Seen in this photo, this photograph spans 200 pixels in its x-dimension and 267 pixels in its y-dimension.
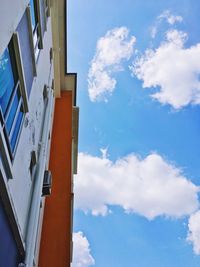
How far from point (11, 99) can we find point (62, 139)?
8.47 meters

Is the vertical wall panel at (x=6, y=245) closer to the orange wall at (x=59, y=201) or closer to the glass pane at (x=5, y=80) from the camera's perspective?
the glass pane at (x=5, y=80)

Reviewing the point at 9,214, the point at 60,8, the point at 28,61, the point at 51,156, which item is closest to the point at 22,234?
the point at 9,214

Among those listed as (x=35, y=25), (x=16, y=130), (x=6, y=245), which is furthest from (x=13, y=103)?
(x=35, y=25)

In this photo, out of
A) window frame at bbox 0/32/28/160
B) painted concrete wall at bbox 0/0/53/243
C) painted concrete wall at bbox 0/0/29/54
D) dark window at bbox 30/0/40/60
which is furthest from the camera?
dark window at bbox 30/0/40/60

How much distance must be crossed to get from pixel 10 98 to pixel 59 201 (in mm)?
7487

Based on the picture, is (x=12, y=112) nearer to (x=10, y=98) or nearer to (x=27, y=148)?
(x=10, y=98)

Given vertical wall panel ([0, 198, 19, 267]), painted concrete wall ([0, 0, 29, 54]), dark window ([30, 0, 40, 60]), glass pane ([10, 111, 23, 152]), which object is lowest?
vertical wall panel ([0, 198, 19, 267])

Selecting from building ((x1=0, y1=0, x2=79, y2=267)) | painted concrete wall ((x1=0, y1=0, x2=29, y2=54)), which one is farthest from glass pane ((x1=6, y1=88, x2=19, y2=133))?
painted concrete wall ((x1=0, y1=0, x2=29, y2=54))

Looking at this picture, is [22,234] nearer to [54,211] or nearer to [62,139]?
[54,211]

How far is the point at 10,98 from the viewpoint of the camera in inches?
243

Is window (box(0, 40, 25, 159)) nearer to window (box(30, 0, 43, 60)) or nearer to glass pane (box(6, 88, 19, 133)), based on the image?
glass pane (box(6, 88, 19, 133))

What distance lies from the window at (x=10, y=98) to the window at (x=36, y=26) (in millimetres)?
2349

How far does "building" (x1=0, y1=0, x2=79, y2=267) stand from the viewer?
5.69 m

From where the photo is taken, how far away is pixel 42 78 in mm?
9867
